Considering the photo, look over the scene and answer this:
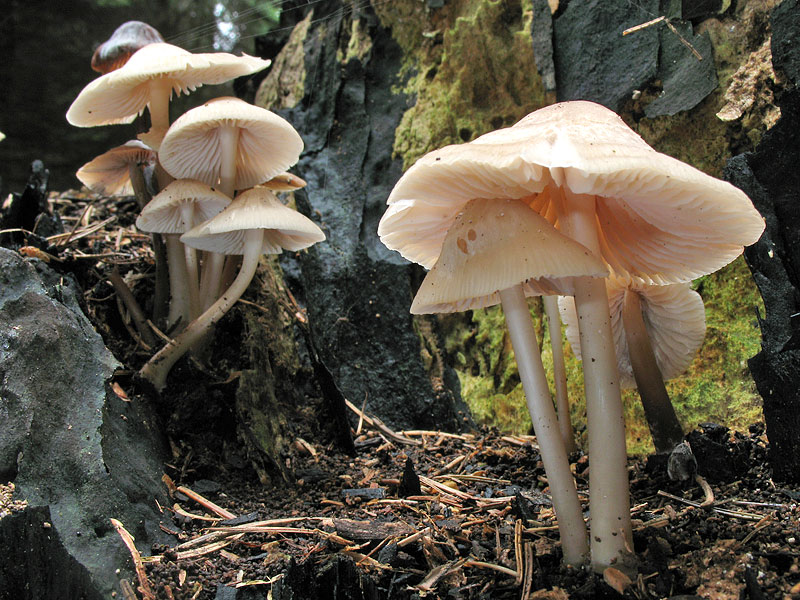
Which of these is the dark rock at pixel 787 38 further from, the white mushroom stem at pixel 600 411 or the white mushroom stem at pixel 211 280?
the white mushroom stem at pixel 211 280

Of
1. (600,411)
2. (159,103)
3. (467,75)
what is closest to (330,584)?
(600,411)

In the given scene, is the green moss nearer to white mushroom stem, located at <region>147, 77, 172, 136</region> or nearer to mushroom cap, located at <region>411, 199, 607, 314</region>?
white mushroom stem, located at <region>147, 77, 172, 136</region>

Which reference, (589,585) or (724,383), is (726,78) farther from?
(589,585)

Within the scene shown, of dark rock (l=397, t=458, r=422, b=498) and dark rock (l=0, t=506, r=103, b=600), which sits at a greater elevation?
dark rock (l=0, t=506, r=103, b=600)

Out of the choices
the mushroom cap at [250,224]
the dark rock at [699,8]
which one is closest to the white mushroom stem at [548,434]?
the mushroom cap at [250,224]

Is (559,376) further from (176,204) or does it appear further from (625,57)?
(176,204)

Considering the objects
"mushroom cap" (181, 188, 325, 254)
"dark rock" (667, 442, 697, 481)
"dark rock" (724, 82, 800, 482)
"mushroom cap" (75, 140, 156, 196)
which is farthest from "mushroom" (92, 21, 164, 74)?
"dark rock" (667, 442, 697, 481)
